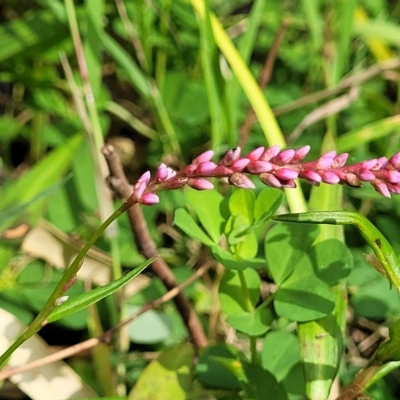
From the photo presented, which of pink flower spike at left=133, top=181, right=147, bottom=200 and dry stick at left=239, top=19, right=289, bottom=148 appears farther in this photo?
dry stick at left=239, top=19, right=289, bottom=148

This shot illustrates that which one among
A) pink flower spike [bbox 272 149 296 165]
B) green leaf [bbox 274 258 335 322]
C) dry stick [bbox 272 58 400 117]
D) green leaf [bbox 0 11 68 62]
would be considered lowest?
dry stick [bbox 272 58 400 117]

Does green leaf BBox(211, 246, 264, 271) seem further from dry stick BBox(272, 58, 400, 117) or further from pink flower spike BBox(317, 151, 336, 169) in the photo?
dry stick BBox(272, 58, 400, 117)

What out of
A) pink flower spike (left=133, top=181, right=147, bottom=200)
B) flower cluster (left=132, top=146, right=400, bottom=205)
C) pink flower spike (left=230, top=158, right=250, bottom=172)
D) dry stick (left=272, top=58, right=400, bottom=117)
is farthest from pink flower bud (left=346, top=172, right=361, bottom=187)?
dry stick (left=272, top=58, right=400, bottom=117)

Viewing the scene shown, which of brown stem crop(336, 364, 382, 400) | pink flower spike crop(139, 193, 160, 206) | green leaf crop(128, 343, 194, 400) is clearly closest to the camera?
pink flower spike crop(139, 193, 160, 206)

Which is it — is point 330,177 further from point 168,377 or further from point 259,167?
point 168,377

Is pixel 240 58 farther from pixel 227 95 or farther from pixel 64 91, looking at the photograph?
pixel 64 91

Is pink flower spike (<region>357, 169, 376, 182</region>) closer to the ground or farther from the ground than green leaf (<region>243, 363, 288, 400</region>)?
farther from the ground

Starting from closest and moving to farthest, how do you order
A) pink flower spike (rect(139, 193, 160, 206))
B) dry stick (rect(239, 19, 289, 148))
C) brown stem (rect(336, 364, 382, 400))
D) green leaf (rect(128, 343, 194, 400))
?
1. pink flower spike (rect(139, 193, 160, 206))
2. brown stem (rect(336, 364, 382, 400))
3. green leaf (rect(128, 343, 194, 400))
4. dry stick (rect(239, 19, 289, 148))
